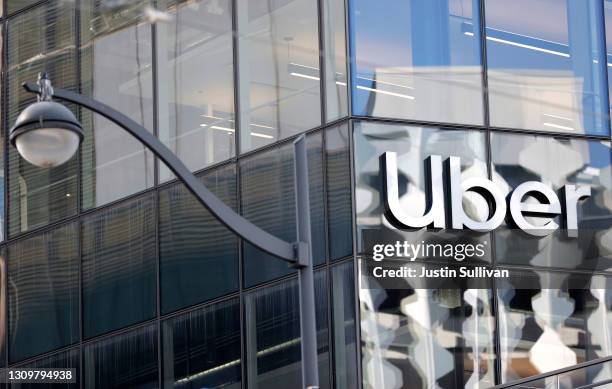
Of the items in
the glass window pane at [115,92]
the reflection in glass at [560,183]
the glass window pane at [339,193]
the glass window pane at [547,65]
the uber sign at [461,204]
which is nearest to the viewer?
the glass window pane at [339,193]

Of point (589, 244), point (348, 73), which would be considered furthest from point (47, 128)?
point (589, 244)

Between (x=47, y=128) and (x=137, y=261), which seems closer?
(x=47, y=128)

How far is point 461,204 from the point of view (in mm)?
18375

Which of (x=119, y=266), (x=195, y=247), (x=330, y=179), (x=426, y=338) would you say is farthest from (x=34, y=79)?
(x=426, y=338)

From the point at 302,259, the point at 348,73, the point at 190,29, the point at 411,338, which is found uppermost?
the point at 190,29

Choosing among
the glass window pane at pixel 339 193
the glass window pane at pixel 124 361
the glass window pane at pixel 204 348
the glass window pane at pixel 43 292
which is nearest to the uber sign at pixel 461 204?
the glass window pane at pixel 339 193

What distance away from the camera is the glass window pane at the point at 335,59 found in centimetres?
1812

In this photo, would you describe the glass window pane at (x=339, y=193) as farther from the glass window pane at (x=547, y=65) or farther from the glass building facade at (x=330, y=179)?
the glass window pane at (x=547, y=65)

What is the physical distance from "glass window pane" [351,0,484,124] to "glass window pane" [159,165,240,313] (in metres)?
2.75

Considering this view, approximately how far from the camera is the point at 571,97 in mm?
19688

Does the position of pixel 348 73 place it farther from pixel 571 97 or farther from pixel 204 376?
pixel 204 376

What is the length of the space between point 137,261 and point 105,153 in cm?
211

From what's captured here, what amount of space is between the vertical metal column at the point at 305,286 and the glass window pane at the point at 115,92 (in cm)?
976

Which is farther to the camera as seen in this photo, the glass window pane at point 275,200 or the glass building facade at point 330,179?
the glass window pane at point 275,200
